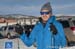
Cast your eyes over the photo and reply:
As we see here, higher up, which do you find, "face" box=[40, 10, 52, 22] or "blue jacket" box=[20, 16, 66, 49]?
"face" box=[40, 10, 52, 22]

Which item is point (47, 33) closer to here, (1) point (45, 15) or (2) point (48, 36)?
(2) point (48, 36)

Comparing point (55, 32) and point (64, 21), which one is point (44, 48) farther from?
point (64, 21)

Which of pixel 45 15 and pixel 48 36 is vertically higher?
pixel 45 15

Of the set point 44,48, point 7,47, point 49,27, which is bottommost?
point 7,47

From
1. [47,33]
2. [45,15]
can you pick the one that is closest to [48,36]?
[47,33]

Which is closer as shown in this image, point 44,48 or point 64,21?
point 44,48

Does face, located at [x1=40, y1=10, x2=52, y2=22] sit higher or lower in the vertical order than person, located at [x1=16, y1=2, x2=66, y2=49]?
higher

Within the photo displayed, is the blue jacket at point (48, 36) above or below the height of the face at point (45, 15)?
below

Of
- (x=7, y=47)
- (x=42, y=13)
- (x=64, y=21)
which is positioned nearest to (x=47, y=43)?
(x=42, y=13)

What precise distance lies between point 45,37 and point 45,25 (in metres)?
0.21

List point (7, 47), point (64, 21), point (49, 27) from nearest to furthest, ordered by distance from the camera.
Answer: point (49, 27), point (7, 47), point (64, 21)

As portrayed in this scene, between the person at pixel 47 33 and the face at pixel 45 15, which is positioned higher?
the face at pixel 45 15

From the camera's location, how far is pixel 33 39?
21.0 ft

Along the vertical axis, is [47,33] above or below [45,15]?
below
